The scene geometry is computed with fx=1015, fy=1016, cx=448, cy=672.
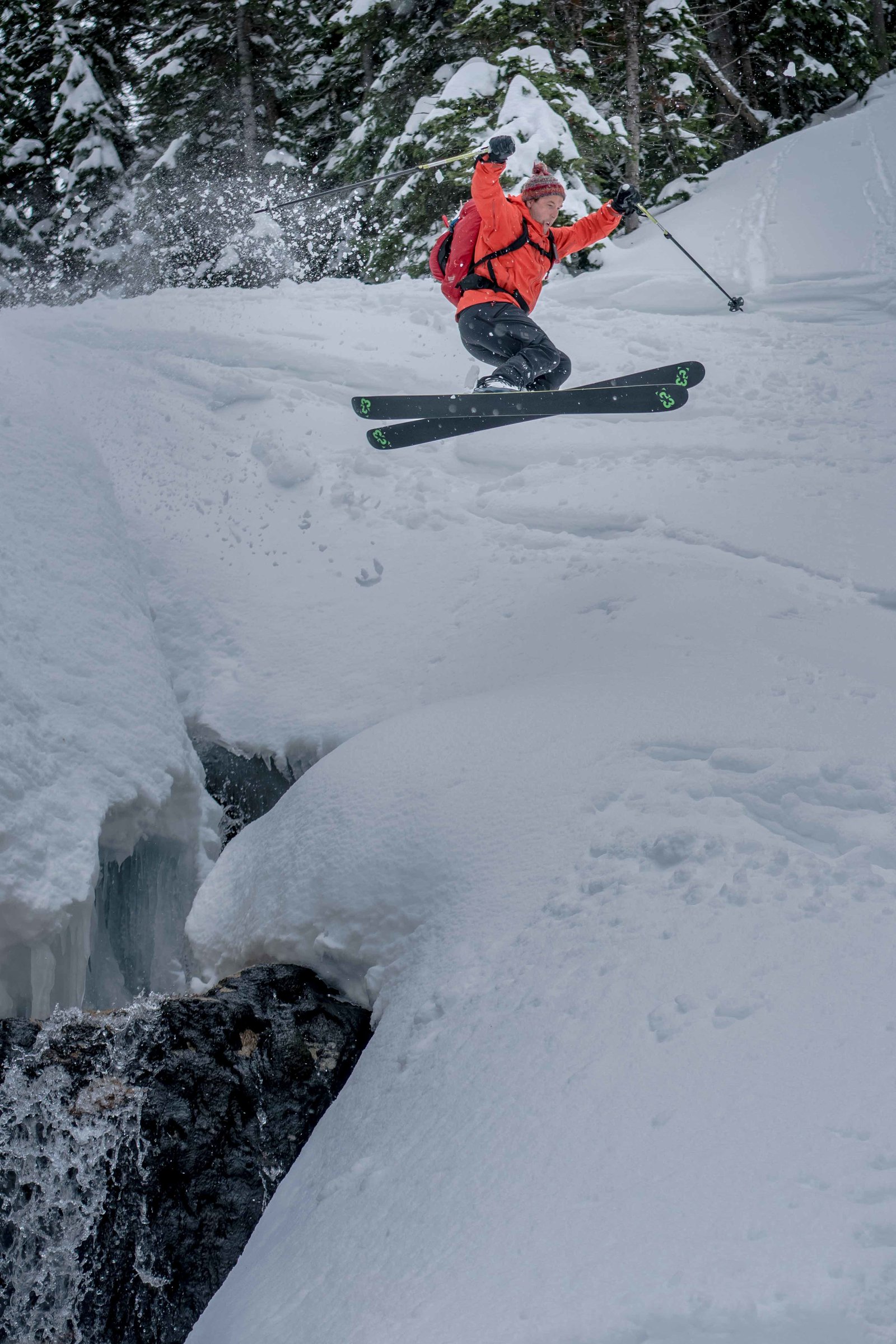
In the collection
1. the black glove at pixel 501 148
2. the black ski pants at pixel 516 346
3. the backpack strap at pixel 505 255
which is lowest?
the black ski pants at pixel 516 346

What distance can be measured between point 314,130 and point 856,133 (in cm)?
981

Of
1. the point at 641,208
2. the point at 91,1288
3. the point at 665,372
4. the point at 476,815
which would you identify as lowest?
the point at 91,1288

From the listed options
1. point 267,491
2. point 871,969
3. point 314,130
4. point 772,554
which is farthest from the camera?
point 314,130

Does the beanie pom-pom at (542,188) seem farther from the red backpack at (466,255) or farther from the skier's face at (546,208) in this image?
the red backpack at (466,255)

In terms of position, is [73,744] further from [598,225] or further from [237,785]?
[598,225]

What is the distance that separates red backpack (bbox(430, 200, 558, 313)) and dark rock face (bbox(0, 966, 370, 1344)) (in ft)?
16.2

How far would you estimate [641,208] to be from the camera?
7371 mm

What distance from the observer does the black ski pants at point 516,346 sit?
7016mm

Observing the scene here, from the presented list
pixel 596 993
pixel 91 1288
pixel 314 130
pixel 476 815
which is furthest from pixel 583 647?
pixel 314 130

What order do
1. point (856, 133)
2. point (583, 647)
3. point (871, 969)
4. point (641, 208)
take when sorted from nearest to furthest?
1. point (871, 969)
2. point (583, 647)
3. point (641, 208)
4. point (856, 133)

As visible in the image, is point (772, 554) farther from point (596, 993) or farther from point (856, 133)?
point (856, 133)

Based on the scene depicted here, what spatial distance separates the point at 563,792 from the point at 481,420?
3.48 meters

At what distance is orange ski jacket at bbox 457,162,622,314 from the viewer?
6.81 m

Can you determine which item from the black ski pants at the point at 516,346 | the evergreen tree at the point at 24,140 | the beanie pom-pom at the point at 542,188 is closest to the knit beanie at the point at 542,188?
the beanie pom-pom at the point at 542,188
